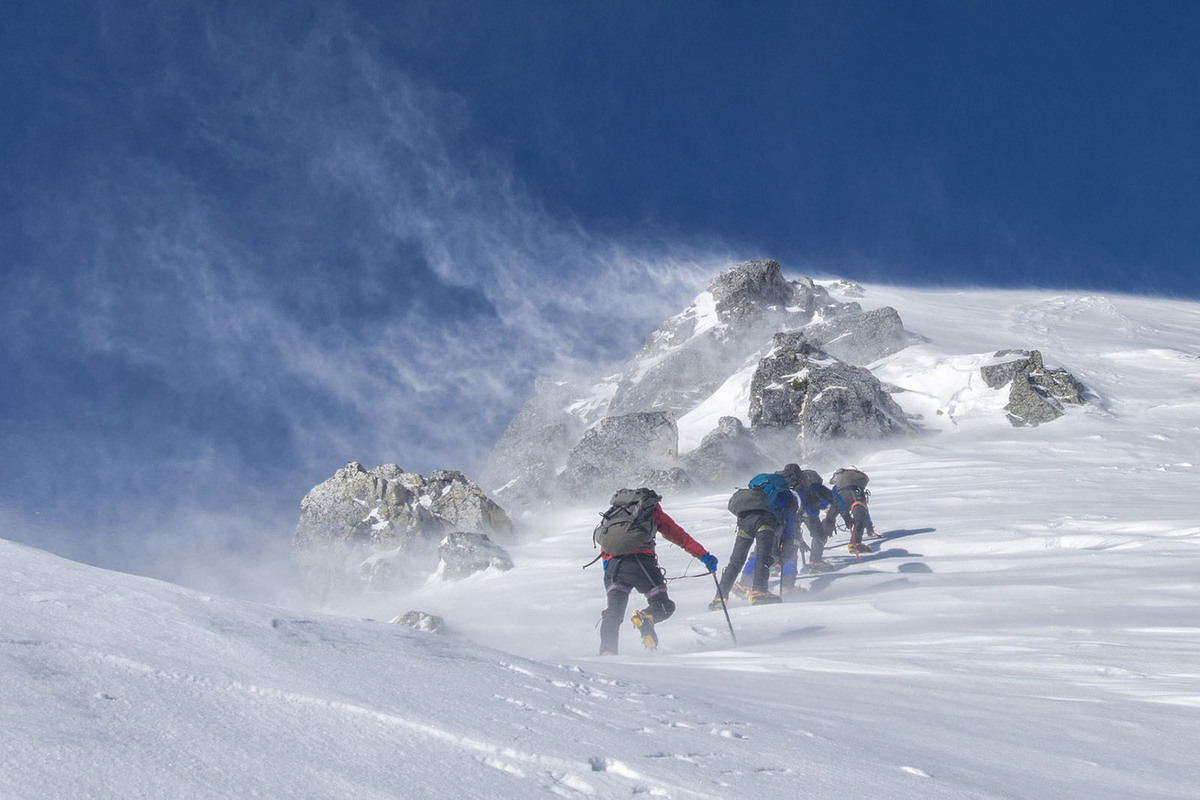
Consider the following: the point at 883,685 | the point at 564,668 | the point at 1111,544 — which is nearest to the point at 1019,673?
the point at 883,685

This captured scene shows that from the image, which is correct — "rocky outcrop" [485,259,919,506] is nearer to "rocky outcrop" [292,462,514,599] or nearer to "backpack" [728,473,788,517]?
"rocky outcrop" [292,462,514,599]

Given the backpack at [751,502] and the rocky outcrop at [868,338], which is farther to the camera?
the rocky outcrop at [868,338]

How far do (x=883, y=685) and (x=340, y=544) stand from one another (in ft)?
75.8

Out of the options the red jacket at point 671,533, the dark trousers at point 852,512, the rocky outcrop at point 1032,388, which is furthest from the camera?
the rocky outcrop at point 1032,388

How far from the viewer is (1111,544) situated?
41.4 feet

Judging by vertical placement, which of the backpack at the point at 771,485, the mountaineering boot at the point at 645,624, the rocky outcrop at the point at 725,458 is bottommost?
the mountaineering boot at the point at 645,624

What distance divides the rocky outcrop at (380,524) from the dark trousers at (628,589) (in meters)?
14.5

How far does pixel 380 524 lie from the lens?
26.5 m

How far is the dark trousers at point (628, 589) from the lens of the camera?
28.5 feet

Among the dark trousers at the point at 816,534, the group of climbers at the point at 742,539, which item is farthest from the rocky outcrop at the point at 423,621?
the dark trousers at the point at 816,534

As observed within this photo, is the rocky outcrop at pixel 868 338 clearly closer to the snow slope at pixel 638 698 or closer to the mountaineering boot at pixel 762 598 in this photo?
the snow slope at pixel 638 698

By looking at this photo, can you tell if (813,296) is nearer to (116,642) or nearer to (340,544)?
(340,544)

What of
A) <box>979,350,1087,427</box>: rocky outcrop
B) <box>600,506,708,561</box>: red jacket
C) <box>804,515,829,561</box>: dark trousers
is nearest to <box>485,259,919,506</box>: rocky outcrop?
<box>979,350,1087,427</box>: rocky outcrop

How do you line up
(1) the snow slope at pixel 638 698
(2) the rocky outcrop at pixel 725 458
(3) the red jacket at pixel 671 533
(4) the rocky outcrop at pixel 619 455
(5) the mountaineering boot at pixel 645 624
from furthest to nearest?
(4) the rocky outcrop at pixel 619 455 < (2) the rocky outcrop at pixel 725 458 < (3) the red jacket at pixel 671 533 < (5) the mountaineering boot at pixel 645 624 < (1) the snow slope at pixel 638 698
